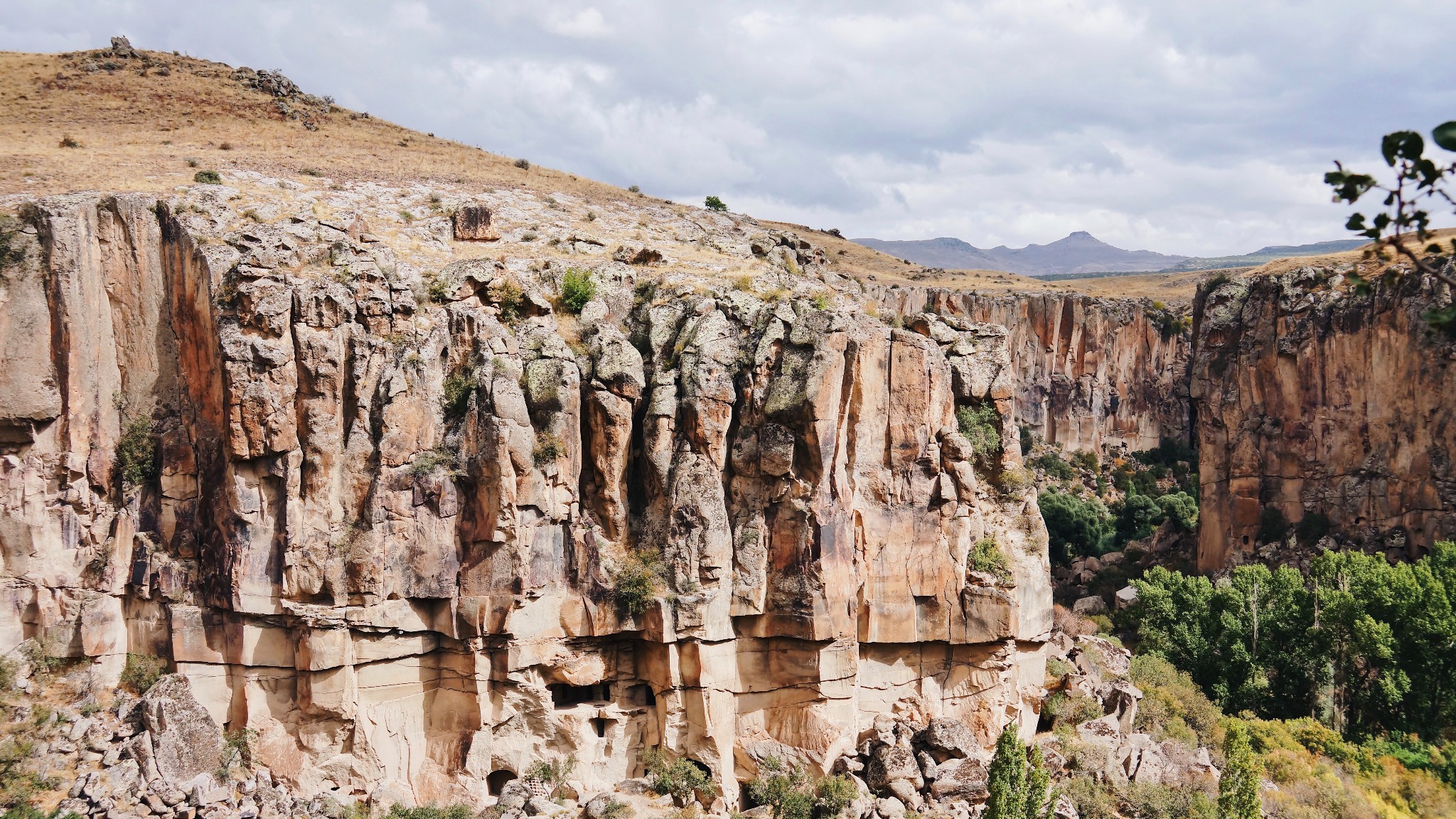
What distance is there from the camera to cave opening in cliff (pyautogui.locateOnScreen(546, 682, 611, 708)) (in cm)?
2969

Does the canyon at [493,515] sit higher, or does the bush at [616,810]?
the canyon at [493,515]

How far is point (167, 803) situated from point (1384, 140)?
82.2 ft

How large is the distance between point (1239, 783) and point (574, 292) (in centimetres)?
2187

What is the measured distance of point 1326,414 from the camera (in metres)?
55.7

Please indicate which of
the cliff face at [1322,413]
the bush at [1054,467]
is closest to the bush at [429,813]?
the cliff face at [1322,413]

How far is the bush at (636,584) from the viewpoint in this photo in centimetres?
2833

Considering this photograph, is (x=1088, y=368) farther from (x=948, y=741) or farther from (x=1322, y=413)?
(x=948, y=741)

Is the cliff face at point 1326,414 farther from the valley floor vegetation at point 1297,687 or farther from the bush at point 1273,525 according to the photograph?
the valley floor vegetation at point 1297,687

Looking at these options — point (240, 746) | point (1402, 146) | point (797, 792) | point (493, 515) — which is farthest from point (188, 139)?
point (1402, 146)

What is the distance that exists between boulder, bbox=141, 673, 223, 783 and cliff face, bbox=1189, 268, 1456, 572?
47194 millimetres

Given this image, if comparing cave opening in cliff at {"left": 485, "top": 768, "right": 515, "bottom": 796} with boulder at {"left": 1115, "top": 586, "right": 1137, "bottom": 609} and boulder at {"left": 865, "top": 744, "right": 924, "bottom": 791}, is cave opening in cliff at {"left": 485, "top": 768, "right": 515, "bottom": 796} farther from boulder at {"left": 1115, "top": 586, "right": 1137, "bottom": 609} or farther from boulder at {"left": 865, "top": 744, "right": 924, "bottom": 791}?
boulder at {"left": 1115, "top": 586, "right": 1137, "bottom": 609}

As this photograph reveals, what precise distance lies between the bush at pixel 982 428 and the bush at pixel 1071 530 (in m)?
33.7

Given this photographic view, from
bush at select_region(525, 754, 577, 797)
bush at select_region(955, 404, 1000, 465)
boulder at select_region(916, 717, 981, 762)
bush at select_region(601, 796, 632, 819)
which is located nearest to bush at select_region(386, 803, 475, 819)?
bush at select_region(525, 754, 577, 797)

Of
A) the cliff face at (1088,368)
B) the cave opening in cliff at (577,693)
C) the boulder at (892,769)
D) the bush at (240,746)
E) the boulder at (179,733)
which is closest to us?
the boulder at (179,733)
